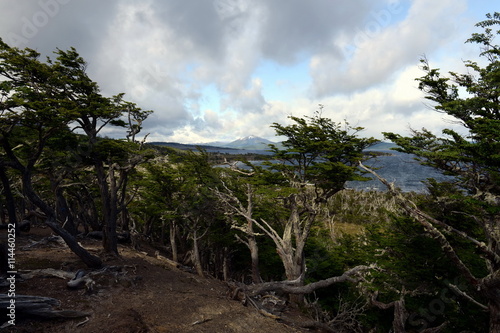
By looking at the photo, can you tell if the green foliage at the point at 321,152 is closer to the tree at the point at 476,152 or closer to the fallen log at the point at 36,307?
the tree at the point at 476,152

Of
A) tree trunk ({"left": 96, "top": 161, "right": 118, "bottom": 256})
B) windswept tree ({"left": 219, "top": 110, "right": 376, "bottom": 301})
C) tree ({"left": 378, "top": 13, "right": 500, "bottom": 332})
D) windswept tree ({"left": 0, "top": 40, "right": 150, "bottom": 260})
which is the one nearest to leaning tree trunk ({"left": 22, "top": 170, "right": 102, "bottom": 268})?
windswept tree ({"left": 0, "top": 40, "right": 150, "bottom": 260})

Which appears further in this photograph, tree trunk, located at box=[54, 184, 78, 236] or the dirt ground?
tree trunk, located at box=[54, 184, 78, 236]

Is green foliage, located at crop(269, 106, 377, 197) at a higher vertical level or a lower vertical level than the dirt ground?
higher

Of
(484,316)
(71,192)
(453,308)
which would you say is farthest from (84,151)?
(484,316)

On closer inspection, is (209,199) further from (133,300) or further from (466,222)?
(466,222)

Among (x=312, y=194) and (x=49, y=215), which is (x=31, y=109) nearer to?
(x=49, y=215)

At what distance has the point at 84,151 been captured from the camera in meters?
14.4

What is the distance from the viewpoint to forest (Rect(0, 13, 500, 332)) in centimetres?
1089

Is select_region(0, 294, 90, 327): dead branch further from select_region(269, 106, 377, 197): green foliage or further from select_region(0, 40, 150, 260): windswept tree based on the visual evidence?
select_region(269, 106, 377, 197): green foliage

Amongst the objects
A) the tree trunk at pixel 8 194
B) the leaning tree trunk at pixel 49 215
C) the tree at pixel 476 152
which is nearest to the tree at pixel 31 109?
the leaning tree trunk at pixel 49 215

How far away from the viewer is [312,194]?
62.1 ft

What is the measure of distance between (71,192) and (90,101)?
14568mm

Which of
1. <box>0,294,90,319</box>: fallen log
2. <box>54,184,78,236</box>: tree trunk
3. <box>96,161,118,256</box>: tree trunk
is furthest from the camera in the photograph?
<box>54,184,78,236</box>: tree trunk

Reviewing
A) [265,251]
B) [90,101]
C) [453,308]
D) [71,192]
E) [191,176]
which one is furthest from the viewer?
[71,192]
